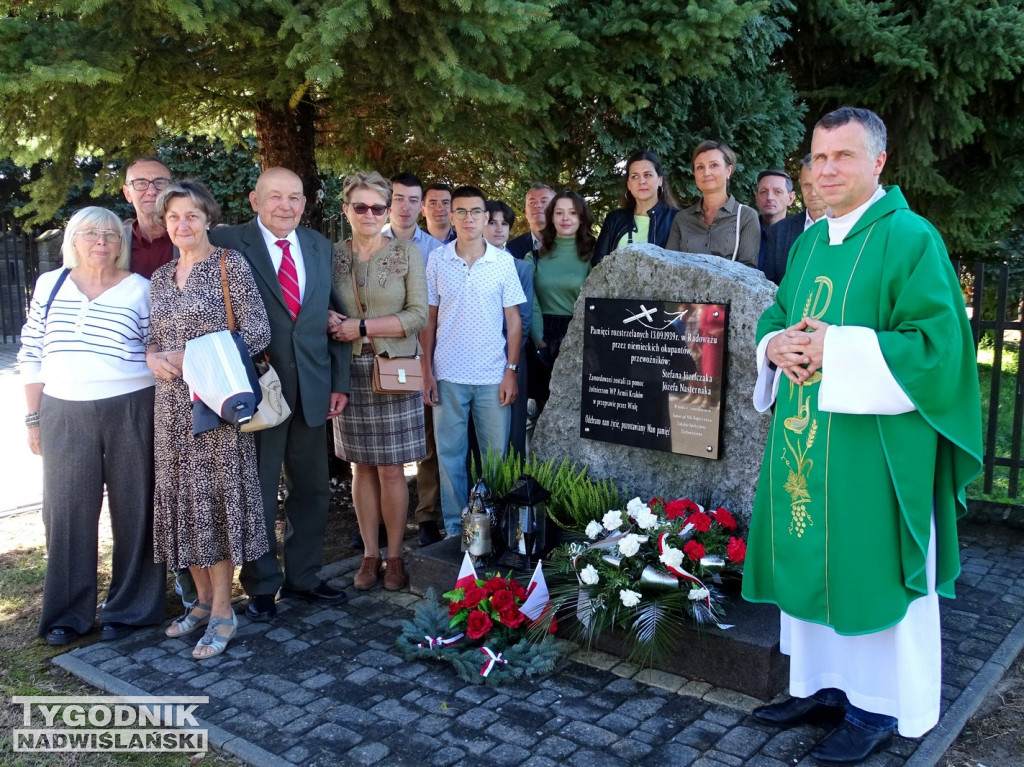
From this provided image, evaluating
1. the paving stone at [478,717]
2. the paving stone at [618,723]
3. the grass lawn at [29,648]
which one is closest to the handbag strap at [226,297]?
the grass lawn at [29,648]

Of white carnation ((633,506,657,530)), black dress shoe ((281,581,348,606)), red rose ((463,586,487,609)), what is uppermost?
white carnation ((633,506,657,530))

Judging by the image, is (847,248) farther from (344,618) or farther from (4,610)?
(4,610)

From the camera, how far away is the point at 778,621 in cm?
355

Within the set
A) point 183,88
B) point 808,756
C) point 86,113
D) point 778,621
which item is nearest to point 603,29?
point 183,88

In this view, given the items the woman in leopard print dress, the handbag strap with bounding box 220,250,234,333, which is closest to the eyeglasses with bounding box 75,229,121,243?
the woman in leopard print dress

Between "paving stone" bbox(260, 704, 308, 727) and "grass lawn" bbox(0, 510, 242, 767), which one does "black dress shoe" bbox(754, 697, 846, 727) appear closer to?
"paving stone" bbox(260, 704, 308, 727)

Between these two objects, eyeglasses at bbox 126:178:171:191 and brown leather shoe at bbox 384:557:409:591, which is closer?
eyeglasses at bbox 126:178:171:191

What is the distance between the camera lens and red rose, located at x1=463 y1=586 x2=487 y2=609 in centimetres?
382

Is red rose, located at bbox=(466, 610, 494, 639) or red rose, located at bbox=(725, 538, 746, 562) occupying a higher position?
red rose, located at bbox=(725, 538, 746, 562)

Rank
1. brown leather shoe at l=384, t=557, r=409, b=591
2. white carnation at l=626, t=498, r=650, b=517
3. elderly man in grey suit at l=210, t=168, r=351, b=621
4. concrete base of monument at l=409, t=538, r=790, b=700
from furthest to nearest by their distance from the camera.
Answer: brown leather shoe at l=384, t=557, r=409, b=591 < elderly man in grey suit at l=210, t=168, r=351, b=621 < white carnation at l=626, t=498, r=650, b=517 < concrete base of monument at l=409, t=538, r=790, b=700

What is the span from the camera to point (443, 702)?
11.1 ft

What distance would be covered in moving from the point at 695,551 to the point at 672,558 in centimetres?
14

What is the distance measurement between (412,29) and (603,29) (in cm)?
131

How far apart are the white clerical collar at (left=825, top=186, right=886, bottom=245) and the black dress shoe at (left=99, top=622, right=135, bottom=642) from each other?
3540 millimetres
